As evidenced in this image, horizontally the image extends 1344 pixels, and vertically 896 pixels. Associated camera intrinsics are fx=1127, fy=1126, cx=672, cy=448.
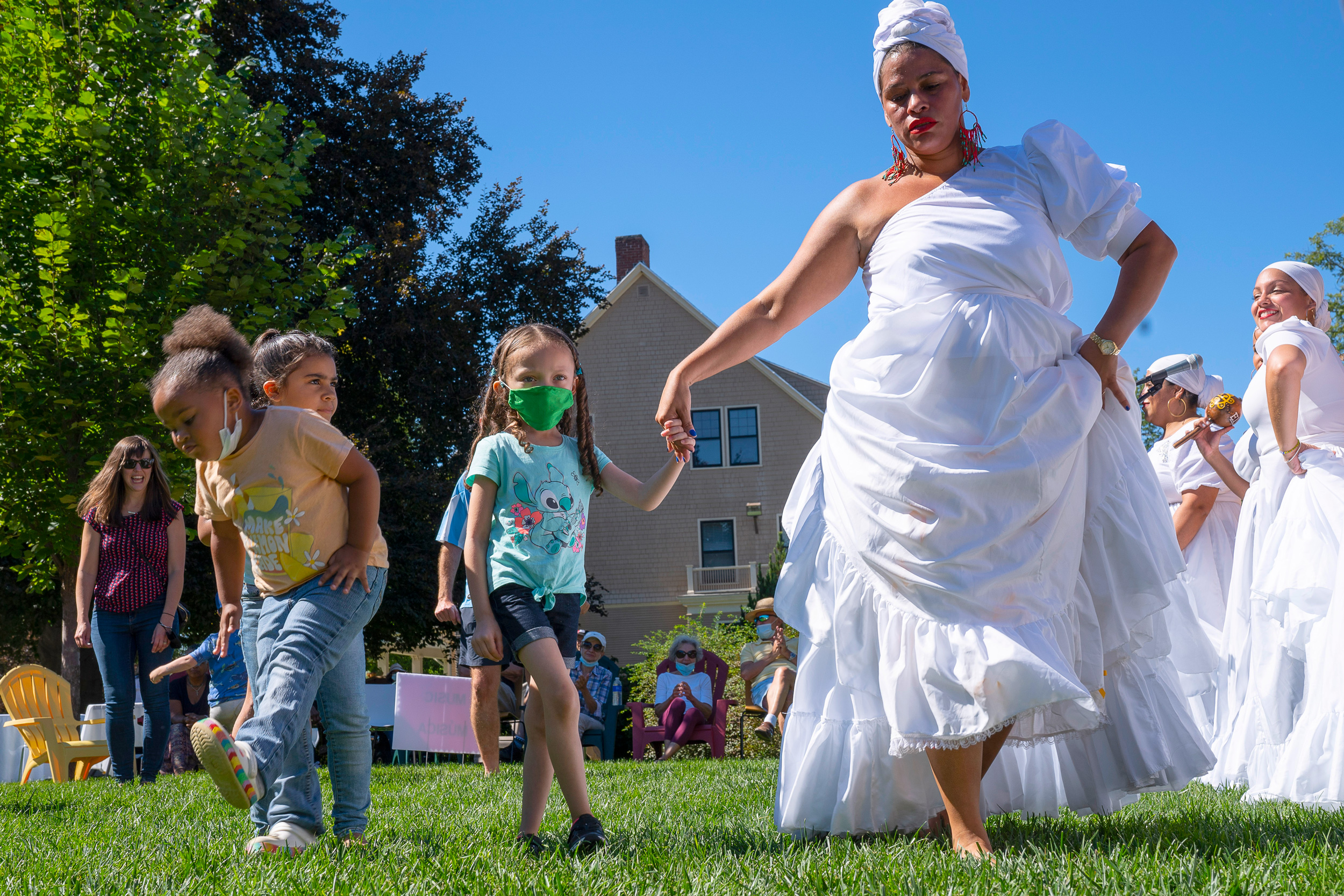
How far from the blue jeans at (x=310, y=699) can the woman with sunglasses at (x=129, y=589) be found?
4.74 meters

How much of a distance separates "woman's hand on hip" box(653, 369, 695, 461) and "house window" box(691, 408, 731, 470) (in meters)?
26.7

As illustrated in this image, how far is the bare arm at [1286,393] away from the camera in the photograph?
491 centimetres

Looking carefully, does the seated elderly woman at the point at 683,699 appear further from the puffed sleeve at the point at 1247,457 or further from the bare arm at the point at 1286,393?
the bare arm at the point at 1286,393

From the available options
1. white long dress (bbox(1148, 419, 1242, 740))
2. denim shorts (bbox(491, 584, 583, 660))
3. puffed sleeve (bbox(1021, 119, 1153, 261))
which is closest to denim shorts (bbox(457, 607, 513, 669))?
denim shorts (bbox(491, 584, 583, 660))

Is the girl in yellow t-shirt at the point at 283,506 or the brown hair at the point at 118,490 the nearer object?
the girl in yellow t-shirt at the point at 283,506

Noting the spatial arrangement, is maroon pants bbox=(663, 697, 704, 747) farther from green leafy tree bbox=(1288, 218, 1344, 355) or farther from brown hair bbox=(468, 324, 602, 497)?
green leafy tree bbox=(1288, 218, 1344, 355)

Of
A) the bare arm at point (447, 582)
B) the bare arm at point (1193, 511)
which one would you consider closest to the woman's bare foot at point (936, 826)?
the bare arm at point (447, 582)

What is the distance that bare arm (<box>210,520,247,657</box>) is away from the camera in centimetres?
391

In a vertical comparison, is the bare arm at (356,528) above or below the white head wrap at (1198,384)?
below

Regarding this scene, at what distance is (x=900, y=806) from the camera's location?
3.31 metres

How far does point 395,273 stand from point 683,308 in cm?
1113

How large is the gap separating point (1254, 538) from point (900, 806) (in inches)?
128

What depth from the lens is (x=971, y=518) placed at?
2953 millimetres

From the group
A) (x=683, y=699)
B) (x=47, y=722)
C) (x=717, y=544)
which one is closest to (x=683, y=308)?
(x=717, y=544)
